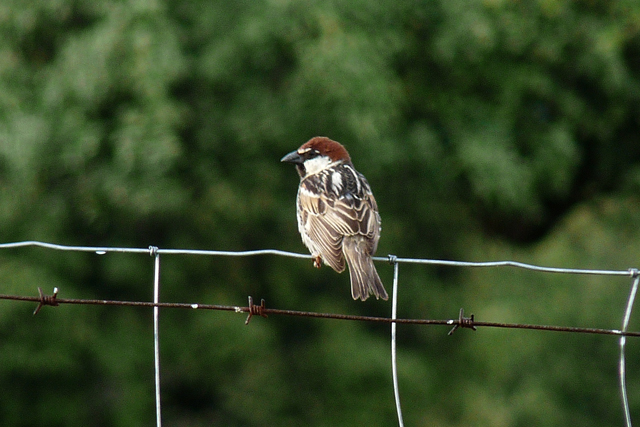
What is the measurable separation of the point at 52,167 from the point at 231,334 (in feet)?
7.83

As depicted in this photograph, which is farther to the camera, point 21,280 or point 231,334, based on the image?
point 231,334

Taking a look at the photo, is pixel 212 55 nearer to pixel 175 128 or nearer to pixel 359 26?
pixel 175 128

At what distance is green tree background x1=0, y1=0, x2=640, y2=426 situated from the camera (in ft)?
25.4

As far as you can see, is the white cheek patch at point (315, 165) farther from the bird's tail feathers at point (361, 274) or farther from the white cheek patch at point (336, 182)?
the bird's tail feathers at point (361, 274)

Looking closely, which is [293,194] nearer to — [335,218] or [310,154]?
[310,154]

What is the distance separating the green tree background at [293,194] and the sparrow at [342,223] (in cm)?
316

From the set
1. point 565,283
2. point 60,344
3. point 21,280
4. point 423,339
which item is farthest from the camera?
point 423,339

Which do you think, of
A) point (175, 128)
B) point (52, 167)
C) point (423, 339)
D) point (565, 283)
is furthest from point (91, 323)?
point (565, 283)

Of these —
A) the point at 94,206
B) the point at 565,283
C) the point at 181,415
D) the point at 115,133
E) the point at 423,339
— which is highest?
the point at 115,133

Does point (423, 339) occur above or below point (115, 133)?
below

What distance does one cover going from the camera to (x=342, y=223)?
421 cm

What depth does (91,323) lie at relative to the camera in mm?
8375

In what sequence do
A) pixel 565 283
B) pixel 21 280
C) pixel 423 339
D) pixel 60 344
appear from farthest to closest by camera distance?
A: 1. pixel 423 339
2. pixel 565 283
3. pixel 60 344
4. pixel 21 280

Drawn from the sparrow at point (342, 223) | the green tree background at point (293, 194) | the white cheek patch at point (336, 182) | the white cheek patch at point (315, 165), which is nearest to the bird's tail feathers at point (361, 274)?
the sparrow at point (342, 223)
